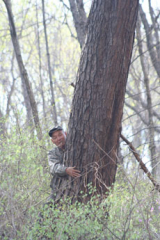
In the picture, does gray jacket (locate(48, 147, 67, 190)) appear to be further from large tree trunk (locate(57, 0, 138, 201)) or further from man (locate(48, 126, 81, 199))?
large tree trunk (locate(57, 0, 138, 201))

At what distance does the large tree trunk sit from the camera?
4.47m

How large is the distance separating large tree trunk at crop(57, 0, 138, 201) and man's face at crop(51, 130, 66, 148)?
462 millimetres

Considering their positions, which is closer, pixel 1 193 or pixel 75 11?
pixel 1 193

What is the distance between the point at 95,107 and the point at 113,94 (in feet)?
0.94

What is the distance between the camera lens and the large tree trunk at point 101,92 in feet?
14.7

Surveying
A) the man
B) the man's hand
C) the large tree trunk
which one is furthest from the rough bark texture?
the man's hand

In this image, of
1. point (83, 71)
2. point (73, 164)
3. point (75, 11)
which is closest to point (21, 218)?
point (73, 164)

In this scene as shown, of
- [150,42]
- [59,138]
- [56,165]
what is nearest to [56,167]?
[56,165]

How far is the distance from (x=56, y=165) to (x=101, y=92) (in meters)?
1.13

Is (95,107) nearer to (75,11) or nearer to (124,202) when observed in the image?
(124,202)

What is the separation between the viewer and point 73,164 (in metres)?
4.59

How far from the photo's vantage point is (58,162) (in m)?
4.79

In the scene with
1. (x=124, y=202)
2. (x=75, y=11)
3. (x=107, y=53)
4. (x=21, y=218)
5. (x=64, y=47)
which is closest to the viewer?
(x=124, y=202)

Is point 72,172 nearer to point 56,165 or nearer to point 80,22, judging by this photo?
point 56,165
